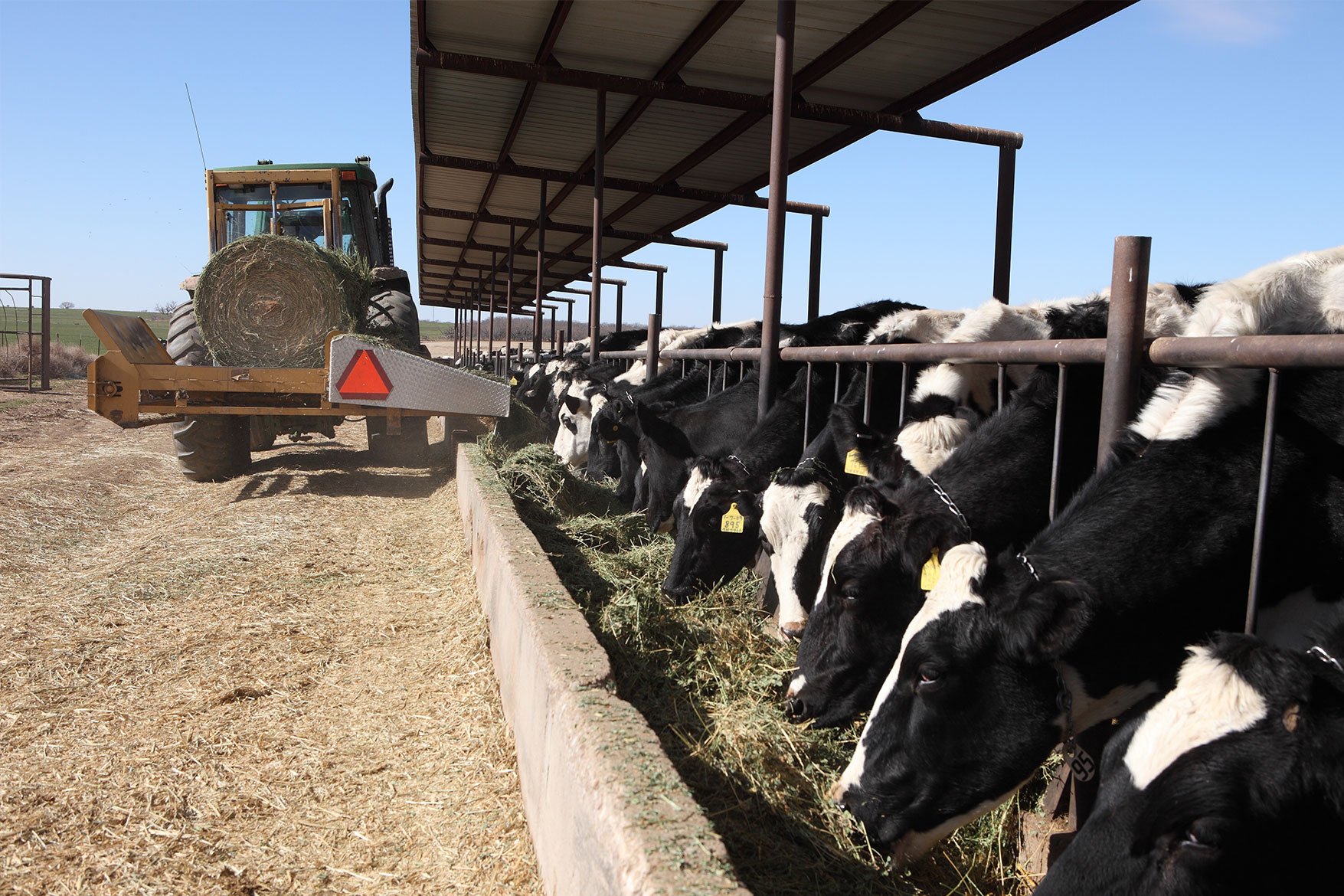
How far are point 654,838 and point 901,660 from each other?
3.12ft

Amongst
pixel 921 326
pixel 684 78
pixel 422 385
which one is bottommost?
pixel 422 385

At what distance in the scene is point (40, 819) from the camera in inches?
107

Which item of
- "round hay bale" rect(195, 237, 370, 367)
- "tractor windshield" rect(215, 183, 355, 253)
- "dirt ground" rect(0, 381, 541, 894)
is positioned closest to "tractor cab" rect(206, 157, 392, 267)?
"tractor windshield" rect(215, 183, 355, 253)

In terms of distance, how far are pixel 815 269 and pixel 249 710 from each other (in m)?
7.79

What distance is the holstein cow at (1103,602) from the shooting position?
2279 millimetres

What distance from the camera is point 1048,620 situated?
7.06 feet

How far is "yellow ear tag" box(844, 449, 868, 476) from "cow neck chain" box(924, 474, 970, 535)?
0.58 m

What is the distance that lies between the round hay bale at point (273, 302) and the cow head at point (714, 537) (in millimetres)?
4546

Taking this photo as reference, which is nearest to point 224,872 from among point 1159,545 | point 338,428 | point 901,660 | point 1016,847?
point 901,660

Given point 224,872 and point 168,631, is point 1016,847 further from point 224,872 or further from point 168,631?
point 168,631

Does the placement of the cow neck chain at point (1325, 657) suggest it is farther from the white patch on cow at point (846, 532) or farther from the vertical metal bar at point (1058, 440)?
the white patch on cow at point (846, 532)

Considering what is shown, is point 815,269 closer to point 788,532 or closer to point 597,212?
point 597,212

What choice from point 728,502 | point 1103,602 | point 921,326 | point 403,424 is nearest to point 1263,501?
Answer: point 1103,602

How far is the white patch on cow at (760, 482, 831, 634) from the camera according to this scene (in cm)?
389
